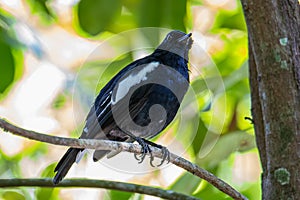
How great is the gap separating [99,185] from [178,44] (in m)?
1.11

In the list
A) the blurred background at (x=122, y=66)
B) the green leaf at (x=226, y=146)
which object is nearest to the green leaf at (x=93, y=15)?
the blurred background at (x=122, y=66)

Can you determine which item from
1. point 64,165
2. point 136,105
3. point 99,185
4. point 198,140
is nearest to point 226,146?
→ point 198,140

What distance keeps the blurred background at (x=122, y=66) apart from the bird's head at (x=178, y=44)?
0.08 metres

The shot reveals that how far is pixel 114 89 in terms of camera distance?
11.0 ft

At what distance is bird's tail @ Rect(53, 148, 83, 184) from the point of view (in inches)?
115

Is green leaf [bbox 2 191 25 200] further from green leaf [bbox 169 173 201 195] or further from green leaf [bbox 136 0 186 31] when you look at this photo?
green leaf [bbox 136 0 186 31]

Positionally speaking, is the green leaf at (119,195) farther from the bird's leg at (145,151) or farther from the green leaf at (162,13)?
the green leaf at (162,13)

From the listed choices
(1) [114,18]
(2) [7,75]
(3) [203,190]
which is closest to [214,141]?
(3) [203,190]

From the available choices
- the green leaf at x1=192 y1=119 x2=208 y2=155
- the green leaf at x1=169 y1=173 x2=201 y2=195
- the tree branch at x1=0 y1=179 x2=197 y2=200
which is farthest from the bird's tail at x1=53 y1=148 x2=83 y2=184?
the green leaf at x1=192 y1=119 x2=208 y2=155

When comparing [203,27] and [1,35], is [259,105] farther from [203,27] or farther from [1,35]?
[203,27]

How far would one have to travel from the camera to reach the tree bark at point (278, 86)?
8.68 ft

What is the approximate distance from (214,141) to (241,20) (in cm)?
85

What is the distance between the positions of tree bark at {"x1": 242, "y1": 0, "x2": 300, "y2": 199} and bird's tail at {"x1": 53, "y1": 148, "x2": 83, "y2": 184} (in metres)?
0.96

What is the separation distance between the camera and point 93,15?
309 centimetres
